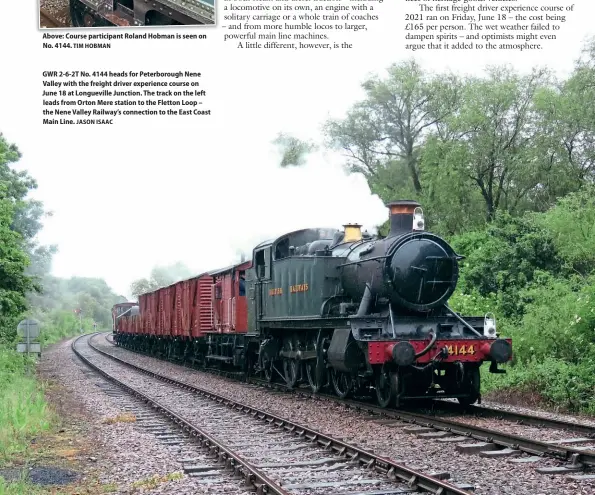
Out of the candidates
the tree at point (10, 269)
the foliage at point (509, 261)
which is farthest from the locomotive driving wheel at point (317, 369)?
the tree at point (10, 269)

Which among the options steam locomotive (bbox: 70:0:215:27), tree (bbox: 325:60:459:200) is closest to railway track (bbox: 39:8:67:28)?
steam locomotive (bbox: 70:0:215:27)

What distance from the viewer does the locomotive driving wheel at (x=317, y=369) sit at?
41.7ft

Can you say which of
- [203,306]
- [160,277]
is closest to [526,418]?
[203,306]

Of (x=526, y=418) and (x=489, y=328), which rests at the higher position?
(x=489, y=328)

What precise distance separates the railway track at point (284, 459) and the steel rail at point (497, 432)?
56.0 inches

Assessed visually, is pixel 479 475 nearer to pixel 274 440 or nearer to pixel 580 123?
pixel 274 440

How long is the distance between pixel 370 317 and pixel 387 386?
1109mm

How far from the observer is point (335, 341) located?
11453 mm

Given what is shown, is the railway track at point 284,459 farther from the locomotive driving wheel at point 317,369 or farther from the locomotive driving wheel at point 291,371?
the locomotive driving wheel at point 291,371

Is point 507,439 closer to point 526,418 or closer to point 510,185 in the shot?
point 526,418

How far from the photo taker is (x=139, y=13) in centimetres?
1109

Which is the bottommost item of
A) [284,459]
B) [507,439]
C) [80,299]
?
[284,459]

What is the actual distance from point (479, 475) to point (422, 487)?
758mm

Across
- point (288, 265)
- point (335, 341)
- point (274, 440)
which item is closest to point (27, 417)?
point (274, 440)
